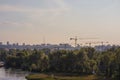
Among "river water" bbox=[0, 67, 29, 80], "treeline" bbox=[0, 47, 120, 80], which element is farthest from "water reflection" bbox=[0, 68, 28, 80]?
"treeline" bbox=[0, 47, 120, 80]

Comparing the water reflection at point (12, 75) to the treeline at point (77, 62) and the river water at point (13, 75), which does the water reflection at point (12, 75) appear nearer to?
the river water at point (13, 75)

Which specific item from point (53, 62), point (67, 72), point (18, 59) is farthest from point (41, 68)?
point (18, 59)

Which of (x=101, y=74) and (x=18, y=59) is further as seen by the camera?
(x=18, y=59)

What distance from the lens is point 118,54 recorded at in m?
86.2

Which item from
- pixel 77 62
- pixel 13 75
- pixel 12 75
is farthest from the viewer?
pixel 77 62

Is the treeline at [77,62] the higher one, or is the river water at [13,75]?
the treeline at [77,62]

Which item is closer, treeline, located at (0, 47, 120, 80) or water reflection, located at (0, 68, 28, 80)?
treeline, located at (0, 47, 120, 80)

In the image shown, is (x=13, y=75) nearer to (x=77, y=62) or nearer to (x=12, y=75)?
(x=12, y=75)

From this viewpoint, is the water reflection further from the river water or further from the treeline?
the treeline

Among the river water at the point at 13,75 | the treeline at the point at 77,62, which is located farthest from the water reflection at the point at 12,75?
the treeline at the point at 77,62

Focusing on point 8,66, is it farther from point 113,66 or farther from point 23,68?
point 113,66

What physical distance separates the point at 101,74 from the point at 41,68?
103 feet

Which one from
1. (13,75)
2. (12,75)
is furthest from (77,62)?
(12,75)

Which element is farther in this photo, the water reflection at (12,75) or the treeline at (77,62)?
the water reflection at (12,75)
